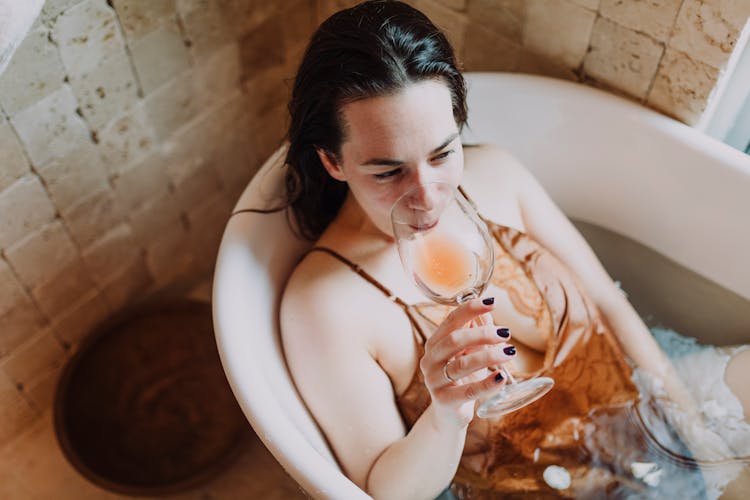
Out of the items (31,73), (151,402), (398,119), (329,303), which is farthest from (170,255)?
(398,119)

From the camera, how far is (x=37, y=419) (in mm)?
2027

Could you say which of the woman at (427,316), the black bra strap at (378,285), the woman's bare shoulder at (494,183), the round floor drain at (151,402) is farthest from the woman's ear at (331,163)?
the round floor drain at (151,402)

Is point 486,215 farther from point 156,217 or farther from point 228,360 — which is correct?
point 156,217

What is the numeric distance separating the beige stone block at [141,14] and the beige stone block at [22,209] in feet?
1.29

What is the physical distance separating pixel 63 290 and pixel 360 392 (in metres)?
0.99

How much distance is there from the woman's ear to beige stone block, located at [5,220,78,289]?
0.78 m

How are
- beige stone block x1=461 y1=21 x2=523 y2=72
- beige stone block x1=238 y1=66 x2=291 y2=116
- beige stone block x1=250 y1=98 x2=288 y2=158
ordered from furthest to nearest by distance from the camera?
1. beige stone block x1=250 y1=98 x2=288 y2=158
2. beige stone block x1=238 y1=66 x2=291 y2=116
3. beige stone block x1=461 y1=21 x2=523 y2=72

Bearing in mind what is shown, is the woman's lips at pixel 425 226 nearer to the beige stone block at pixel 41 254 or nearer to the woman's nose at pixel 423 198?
the woman's nose at pixel 423 198

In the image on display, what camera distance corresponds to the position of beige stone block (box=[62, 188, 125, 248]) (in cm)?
179

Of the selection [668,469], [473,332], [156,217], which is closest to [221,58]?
[156,217]

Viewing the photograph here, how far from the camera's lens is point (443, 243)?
1.25 metres

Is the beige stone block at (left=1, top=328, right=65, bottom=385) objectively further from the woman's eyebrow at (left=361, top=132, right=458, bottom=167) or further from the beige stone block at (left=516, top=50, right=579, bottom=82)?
the beige stone block at (left=516, top=50, right=579, bottom=82)

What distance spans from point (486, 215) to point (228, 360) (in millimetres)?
611

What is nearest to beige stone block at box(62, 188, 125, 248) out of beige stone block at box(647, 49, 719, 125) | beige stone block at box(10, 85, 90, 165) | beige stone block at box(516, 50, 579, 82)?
beige stone block at box(10, 85, 90, 165)
